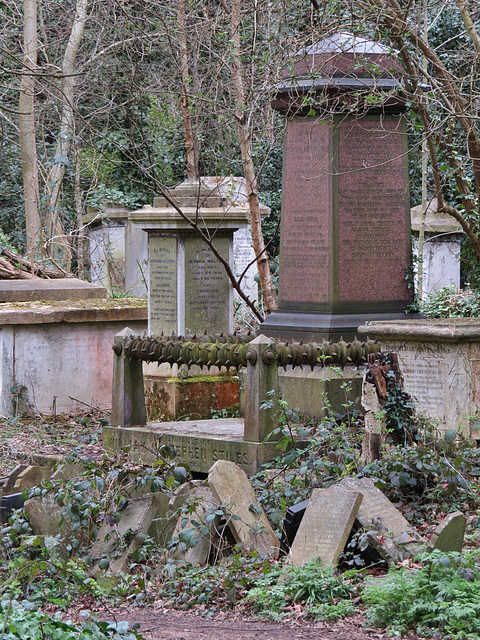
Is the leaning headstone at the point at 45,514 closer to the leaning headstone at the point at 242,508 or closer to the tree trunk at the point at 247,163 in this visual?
the leaning headstone at the point at 242,508

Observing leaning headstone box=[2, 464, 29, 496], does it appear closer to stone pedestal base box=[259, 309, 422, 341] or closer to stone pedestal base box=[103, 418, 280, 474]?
→ stone pedestal base box=[103, 418, 280, 474]

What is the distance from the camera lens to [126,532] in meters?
5.69

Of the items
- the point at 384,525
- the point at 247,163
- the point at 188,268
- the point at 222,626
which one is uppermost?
the point at 247,163

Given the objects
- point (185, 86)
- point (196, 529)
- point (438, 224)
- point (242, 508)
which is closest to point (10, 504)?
point (196, 529)

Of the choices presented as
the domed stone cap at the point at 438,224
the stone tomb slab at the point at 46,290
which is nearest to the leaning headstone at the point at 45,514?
the stone tomb slab at the point at 46,290

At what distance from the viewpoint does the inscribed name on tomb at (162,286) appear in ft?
32.2

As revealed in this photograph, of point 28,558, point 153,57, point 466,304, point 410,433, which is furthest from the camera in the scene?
point 153,57

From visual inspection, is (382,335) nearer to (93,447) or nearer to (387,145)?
(387,145)

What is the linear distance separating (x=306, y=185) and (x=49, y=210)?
32.2 ft

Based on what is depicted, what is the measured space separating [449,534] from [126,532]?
6.40 ft

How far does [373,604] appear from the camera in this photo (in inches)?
175

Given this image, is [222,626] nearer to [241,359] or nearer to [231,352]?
[241,359]

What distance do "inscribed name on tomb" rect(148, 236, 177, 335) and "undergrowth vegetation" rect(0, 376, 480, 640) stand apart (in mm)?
2853

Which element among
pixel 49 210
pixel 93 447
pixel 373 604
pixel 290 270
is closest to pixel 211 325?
pixel 290 270
